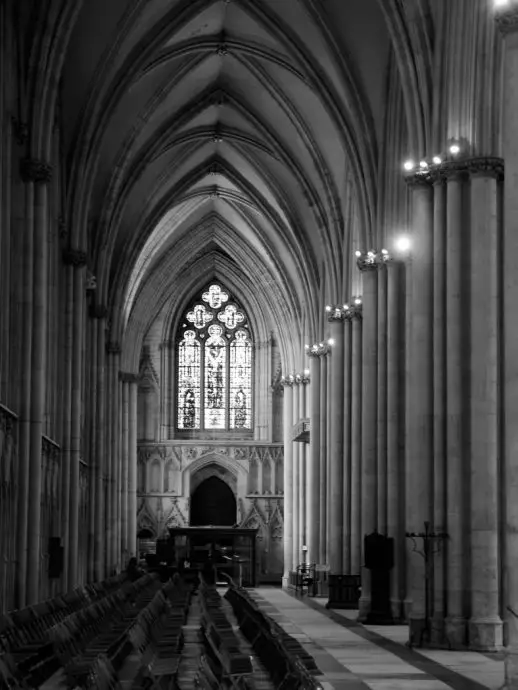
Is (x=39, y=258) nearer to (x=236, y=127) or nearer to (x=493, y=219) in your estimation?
(x=493, y=219)

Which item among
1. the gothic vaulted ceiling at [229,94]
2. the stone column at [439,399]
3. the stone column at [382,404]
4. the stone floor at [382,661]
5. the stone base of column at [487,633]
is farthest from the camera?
the gothic vaulted ceiling at [229,94]

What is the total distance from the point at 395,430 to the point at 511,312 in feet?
52.1

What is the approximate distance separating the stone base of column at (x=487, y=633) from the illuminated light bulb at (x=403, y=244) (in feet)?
42.4

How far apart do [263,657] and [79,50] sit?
2578 cm

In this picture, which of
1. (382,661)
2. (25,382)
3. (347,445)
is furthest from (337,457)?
(382,661)

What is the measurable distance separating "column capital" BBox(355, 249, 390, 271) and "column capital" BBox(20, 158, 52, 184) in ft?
32.9

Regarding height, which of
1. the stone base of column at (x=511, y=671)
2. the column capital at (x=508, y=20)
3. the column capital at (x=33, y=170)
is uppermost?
the column capital at (x=33, y=170)

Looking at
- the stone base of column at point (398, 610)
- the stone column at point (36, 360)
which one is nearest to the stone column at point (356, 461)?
the stone base of column at point (398, 610)

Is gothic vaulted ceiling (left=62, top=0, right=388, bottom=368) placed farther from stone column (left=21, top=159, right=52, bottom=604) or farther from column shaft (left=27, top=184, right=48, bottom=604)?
column shaft (left=27, top=184, right=48, bottom=604)

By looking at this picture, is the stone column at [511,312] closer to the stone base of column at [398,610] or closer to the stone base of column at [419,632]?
the stone base of column at [419,632]

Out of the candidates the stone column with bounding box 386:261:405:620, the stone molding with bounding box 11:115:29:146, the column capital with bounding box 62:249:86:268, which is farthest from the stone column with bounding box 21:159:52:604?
the stone column with bounding box 386:261:405:620


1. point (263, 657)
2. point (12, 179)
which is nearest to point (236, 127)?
point (12, 179)

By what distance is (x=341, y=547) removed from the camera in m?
41.0

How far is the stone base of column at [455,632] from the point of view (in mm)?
24234
